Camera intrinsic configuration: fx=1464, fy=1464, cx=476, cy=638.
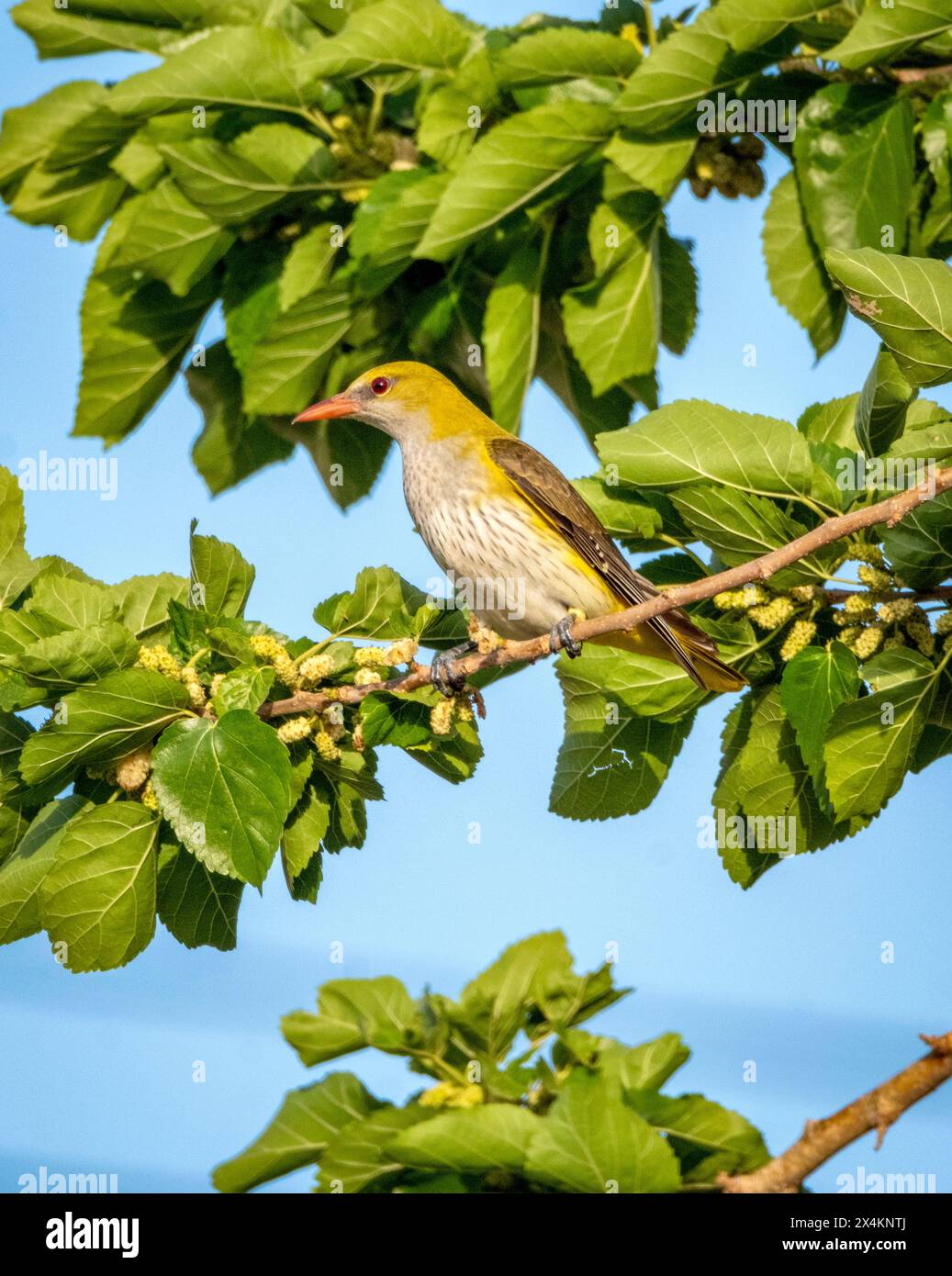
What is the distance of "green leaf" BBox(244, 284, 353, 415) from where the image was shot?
16.6 ft

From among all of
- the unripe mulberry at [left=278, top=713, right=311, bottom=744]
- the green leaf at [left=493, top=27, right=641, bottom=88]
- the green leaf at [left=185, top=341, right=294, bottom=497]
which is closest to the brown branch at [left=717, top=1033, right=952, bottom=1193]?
the unripe mulberry at [left=278, top=713, right=311, bottom=744]

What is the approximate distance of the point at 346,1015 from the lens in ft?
7.22

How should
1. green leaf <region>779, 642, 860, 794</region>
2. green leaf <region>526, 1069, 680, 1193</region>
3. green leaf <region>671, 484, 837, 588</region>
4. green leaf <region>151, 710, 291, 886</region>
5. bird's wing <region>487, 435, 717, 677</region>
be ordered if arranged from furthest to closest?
1. bird's wing <region>487, 435, 717, 677</region>
2. green leaf <region>671, 484, 837, 588</region>
3. green leaf <region>779, 642, 860, 794</region>
4. green leaf <region>151, 710, 291, 886</region>
5. green leaf <region>526, 1069, 680, 1193</region>

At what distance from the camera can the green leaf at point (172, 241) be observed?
496cm

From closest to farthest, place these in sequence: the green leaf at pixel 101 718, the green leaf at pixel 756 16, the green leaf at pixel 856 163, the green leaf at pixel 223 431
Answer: the green leaf at pixel 101 718 < the green leaf at pixel 756 16 < the green leaf at pixel 856 163 < the green leaf at pixel 223 431

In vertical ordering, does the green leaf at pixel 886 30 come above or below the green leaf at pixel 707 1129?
above

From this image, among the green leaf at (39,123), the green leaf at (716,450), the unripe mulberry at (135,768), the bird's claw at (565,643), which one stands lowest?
the unripe mulberry at (135,768)

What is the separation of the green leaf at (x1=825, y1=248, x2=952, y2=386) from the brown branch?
1.46m

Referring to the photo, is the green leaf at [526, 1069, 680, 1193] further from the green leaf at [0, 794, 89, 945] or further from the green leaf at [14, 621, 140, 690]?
the green leaf at [0, 794, 89, 945]

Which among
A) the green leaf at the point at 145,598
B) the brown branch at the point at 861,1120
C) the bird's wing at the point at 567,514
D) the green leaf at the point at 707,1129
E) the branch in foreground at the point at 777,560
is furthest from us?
the bird's wing at the point at 567,514

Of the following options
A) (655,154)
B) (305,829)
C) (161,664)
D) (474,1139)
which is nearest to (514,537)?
(655,154)

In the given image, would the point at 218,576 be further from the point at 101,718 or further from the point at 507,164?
the point at 507,164

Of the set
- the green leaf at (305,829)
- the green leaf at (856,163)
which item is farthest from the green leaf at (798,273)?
the green leaf at (305,829)

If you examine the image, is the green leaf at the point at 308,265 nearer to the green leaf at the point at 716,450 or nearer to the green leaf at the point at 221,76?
the green leaf at the point at 221,76
